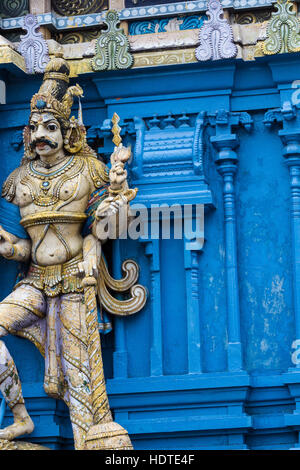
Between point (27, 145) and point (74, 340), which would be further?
point (27, 145)

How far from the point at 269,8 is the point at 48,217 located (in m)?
2.09

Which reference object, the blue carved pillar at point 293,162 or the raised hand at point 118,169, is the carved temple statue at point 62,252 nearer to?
the raised hand at point 118,169

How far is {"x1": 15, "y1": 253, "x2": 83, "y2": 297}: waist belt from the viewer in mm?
9742

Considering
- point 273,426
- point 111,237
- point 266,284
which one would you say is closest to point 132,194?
point 111,237

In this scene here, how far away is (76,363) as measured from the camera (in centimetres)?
962

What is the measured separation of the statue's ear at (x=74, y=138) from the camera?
9.91 metres

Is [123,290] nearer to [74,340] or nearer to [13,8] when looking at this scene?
[74,340]

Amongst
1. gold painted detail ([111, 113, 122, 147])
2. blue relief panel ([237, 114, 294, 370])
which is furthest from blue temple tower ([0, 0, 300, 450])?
gold painted detail ([111, 113, 122, 147])

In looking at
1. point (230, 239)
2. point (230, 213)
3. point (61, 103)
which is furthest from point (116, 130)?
point (230, 239)

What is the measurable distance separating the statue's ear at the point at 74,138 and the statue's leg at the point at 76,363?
98 centimetres

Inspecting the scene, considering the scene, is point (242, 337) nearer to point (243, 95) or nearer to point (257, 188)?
point (257, 188)

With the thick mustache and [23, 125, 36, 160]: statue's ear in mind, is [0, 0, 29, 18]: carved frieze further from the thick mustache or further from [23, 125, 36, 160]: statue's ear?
the thick mustache

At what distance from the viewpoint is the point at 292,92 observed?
9938mm

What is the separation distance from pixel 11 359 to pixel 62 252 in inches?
31.0
